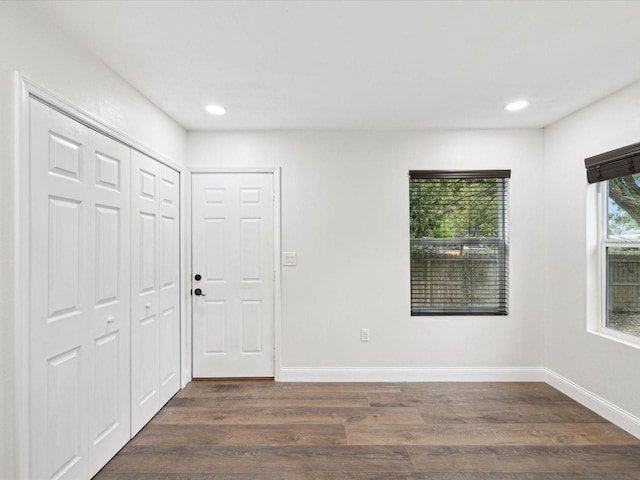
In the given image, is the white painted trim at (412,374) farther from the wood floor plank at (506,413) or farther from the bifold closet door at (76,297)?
the bifold closet door at (76,297)

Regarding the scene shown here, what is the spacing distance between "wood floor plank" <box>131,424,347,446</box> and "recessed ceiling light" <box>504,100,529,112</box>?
2867 millimetres

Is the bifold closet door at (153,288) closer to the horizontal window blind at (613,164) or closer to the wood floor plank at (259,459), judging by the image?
the wood floor plank at (259,459)

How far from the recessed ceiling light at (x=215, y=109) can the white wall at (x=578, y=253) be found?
302 cm

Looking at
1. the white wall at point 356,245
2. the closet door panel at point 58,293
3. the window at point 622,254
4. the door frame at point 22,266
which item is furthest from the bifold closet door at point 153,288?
the window at point 622,254

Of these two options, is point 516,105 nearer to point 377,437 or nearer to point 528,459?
point 528,459

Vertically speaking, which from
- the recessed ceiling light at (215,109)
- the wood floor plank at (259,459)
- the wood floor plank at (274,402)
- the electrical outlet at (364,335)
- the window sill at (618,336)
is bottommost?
the wood floor plank at (259,459)

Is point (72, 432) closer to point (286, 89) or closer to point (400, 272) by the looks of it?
point (286, 89)

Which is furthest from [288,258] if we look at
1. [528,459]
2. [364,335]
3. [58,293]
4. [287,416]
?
[528,459]

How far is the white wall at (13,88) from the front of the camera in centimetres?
143

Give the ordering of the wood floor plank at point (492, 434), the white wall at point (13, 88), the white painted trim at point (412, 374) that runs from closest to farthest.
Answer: the white wall at point (13, 88) < the wood floor plank at point (492, 434) < the white painted trim at point (412, 374)

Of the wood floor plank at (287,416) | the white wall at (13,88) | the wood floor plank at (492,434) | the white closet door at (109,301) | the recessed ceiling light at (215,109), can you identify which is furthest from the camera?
the recessed ceiling light at (215,109)

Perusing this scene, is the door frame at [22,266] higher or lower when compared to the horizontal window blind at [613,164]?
lower

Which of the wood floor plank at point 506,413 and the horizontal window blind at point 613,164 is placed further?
the wood floor plank at point 506,413

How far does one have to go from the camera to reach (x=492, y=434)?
8.03 feet
